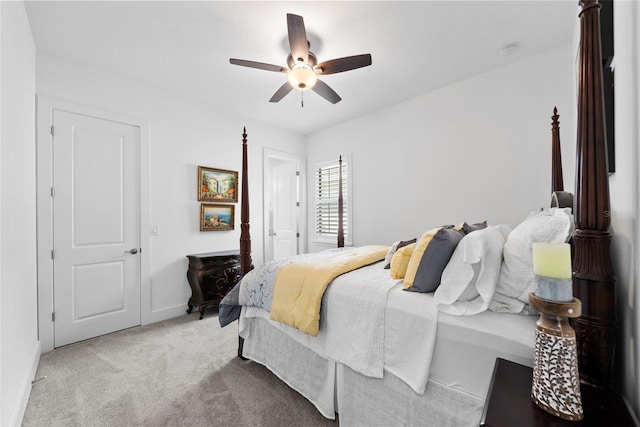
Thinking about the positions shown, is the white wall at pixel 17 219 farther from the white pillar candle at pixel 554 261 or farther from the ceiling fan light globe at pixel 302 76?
the white pillar candle at pixel 554 261

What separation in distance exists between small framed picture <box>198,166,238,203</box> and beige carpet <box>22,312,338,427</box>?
72.3 inches

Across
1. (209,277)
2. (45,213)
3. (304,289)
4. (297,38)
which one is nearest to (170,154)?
(45,213)

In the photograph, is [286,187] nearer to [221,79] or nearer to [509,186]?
[221,79]

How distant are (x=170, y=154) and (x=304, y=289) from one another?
2738mm

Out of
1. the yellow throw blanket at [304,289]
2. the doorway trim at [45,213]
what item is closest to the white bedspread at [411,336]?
the yellow throw blanket at [304,289]

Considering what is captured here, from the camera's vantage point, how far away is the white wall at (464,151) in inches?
104

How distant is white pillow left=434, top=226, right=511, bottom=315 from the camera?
127 centimetres

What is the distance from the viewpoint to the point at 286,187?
5.13m

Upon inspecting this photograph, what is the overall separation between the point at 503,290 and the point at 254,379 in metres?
1.83

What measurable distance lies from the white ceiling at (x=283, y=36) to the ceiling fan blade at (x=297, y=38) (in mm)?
238

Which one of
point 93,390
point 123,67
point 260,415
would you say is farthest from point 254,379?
point 123,67

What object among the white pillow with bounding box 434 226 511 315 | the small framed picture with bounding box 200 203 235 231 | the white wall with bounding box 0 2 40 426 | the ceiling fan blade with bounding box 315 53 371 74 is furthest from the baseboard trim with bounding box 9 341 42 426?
the ceiling fan blade with bounding box 315 53 371 74

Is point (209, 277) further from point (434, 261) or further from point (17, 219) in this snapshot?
point (434, 261)

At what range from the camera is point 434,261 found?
4.83 feet
